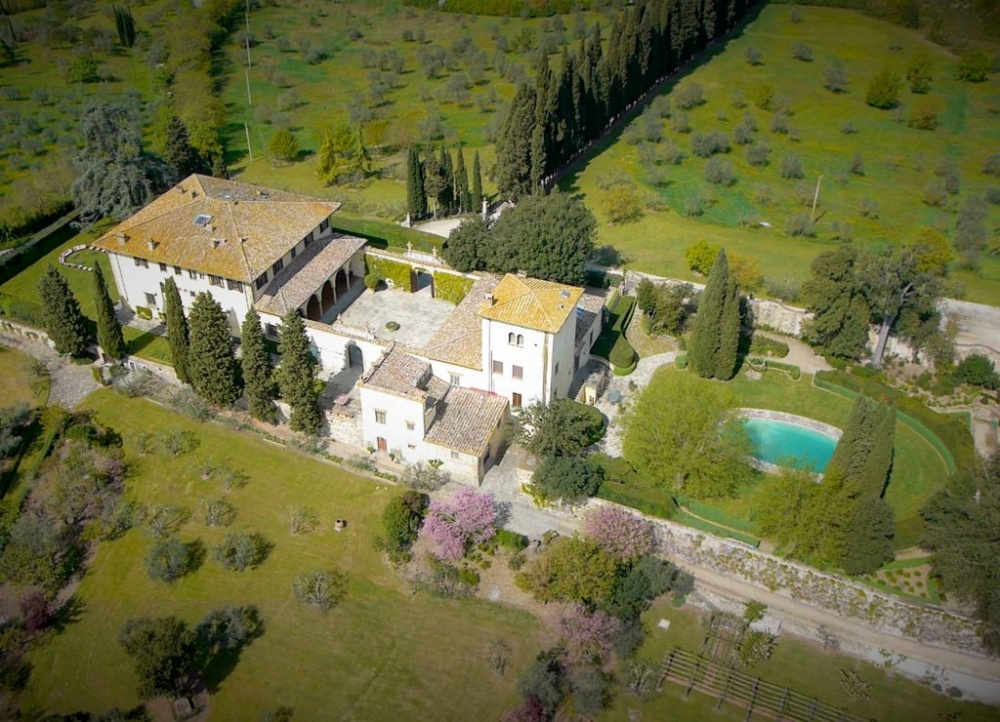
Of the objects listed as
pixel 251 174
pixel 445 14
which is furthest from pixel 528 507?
pixel 445 14

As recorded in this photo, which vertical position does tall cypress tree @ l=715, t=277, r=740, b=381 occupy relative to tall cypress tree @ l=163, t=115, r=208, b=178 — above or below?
below

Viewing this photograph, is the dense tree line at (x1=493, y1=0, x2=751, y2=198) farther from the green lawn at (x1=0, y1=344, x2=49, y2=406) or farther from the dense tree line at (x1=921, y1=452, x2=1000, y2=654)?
the dense tree line at (x1=921, y1=452, x2=1000, y2=654)

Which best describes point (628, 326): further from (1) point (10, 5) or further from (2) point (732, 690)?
(1) point (10, 5)

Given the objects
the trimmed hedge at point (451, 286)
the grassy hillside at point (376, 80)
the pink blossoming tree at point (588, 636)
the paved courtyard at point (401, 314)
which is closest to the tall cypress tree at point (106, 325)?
the paved courtyard at point (401, 314)

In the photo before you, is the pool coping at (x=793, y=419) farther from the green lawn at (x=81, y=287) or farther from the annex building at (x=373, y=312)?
the green lawn at (x=81, y=287)

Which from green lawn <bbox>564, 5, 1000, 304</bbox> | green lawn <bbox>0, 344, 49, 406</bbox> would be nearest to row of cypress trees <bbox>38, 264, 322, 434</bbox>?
green lawn <bbox>0, 344, 49, 406</bbox>

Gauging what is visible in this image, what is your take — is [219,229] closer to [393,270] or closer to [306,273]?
[306,273]

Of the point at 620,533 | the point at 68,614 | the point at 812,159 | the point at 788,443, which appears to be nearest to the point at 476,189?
the point at 788,443
